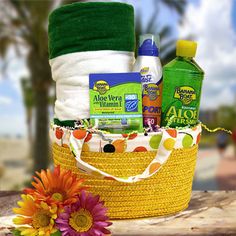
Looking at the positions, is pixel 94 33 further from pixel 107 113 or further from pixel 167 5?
pixel 167 5

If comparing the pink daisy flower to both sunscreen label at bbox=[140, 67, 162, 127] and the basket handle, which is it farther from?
sunscreen label at bbox=[140, 67, 162, 127]

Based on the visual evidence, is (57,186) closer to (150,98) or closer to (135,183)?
(135,183)

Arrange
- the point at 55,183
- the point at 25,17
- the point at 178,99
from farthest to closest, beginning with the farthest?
1. the point at 25,17
2. the point at 178,99
3. the point at 55,183

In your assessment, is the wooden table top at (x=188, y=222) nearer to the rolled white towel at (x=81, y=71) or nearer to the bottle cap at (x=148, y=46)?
the rolled white towel at (x=81, y=71)

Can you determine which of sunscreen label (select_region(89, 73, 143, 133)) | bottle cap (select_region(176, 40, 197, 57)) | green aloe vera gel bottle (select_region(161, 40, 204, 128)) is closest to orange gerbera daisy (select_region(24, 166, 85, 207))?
sunscreen label (select_region(89, 73, 143, 133))

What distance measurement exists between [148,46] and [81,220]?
441 millimetres

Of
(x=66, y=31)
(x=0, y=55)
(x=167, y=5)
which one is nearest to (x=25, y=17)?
(x=0, y=55)

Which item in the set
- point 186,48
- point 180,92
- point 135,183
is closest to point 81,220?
point 135,183

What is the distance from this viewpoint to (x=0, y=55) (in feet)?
→ 18.0

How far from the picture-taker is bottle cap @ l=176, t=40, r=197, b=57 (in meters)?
1.07

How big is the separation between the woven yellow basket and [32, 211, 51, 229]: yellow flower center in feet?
0.46

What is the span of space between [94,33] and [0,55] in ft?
15.5

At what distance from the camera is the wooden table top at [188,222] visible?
1.02 m

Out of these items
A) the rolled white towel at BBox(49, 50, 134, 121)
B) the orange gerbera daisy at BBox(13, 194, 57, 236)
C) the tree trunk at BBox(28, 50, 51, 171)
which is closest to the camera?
the orange gerbera daisy at BBox(13, 194, 57, 236)
